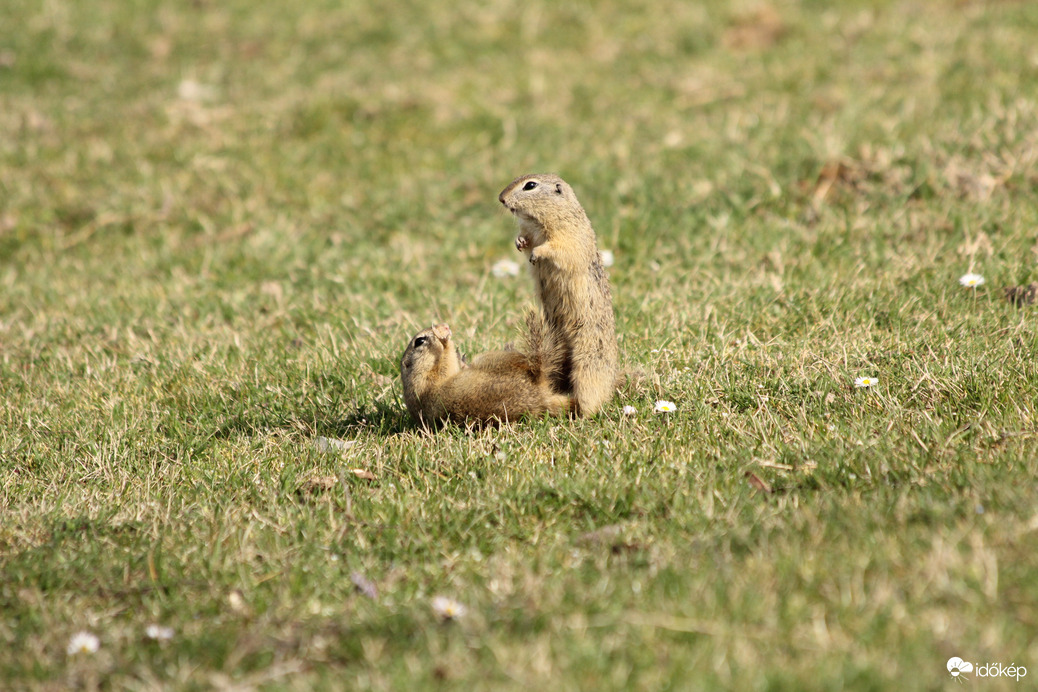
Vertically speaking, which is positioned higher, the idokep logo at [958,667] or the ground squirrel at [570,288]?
the ground squirrel at [570,288]

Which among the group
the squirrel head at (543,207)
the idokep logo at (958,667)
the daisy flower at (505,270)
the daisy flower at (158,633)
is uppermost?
the squirrel head at (543,207)

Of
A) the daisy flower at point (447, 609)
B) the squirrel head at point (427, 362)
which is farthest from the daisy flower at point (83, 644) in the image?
the squirrel head at point (427, 362)

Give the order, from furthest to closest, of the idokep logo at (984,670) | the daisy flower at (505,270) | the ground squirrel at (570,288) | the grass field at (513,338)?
the daisy flower at (505,270) < the ground squirrel at (570,288) < the grass field at (513,338) < the idokep logo at (984,670)

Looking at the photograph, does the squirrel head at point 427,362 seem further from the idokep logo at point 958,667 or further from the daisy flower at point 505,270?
the idokep logo at point 958,667

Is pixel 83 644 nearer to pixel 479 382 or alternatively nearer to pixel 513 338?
pixel 479 382

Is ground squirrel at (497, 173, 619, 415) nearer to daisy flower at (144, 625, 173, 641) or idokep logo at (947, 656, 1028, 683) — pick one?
daisy flower at (144, 625, 173, 641)

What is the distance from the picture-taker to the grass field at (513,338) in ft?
9.77

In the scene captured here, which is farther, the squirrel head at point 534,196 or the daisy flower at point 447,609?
the squirrel head at point 534,196

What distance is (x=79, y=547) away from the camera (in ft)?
12.3

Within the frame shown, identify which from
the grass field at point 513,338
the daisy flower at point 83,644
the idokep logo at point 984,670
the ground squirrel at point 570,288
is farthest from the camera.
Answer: the ground squirrel at point 570,288

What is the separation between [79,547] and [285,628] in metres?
1.07

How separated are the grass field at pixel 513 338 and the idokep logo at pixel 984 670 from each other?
2cm

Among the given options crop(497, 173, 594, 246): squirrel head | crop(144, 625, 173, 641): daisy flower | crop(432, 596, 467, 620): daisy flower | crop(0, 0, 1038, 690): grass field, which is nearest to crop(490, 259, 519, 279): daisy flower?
crop(0, 0, 1038, 690): grass field

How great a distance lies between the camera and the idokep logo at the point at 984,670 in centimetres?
255
